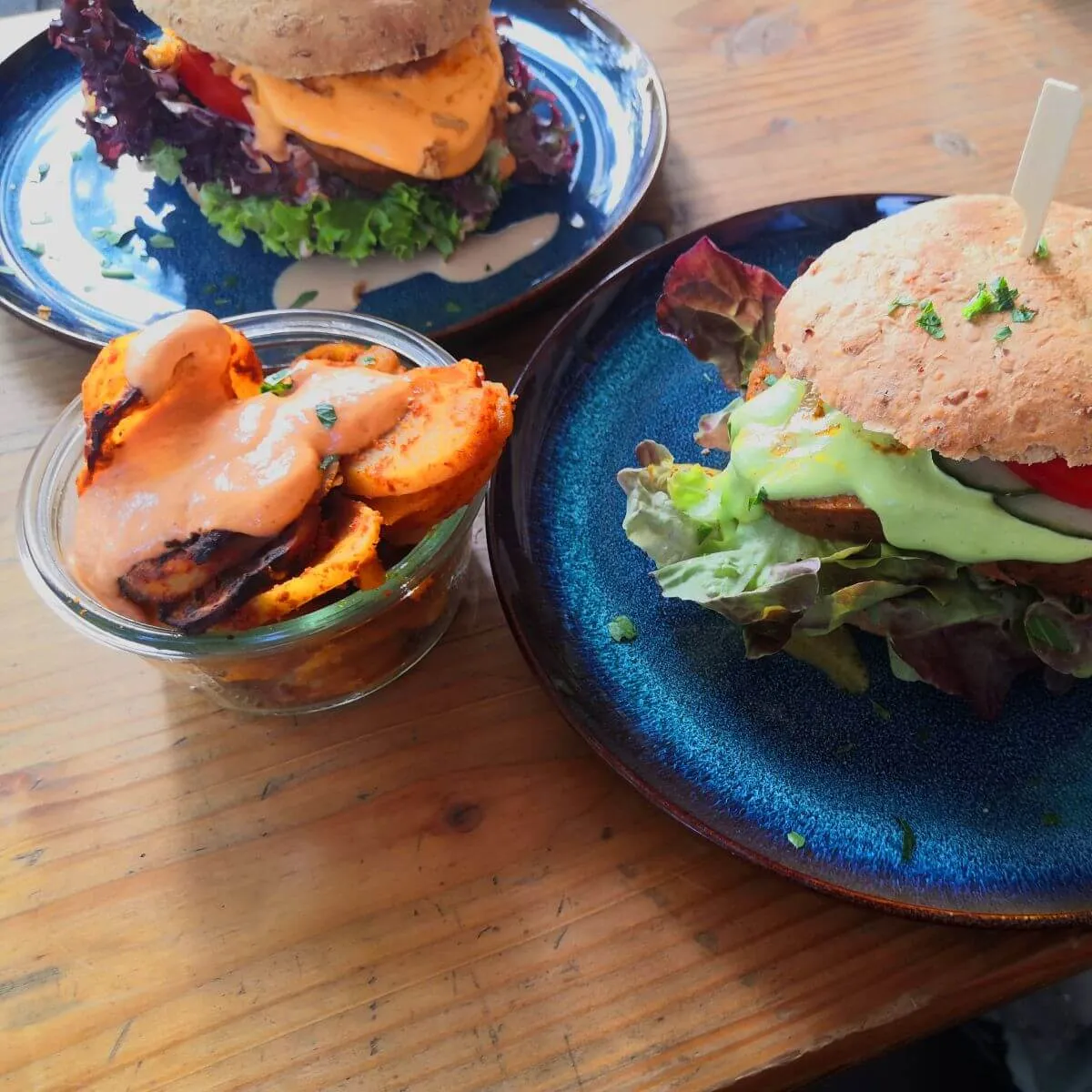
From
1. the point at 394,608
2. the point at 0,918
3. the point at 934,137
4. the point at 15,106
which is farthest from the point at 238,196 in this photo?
the point at 934,137

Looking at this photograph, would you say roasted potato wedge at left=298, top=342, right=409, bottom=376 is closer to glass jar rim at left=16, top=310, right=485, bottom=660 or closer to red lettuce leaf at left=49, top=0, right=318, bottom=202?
glass jar rim at left=16, top=310, right=485, bottom=660

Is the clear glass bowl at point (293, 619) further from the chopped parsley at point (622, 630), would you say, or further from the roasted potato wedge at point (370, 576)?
the chopped parsley at point (622, 630)

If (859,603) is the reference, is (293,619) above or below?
above

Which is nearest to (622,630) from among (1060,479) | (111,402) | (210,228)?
(1060,479)

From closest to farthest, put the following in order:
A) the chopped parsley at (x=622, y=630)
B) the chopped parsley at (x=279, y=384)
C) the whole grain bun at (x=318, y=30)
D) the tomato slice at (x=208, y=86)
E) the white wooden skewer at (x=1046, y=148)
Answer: the white wooden skewer at (x=1046, y=148) < the chopped parsley at (x=279, y=384) < the chopped parsley at (x=622, y=630) < the whole grain bun at (x=318, y=30) < the tomato slice at (x=208, y=86)

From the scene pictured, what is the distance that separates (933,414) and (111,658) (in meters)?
1.06

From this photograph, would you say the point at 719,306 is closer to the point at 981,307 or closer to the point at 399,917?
the point at 981,307

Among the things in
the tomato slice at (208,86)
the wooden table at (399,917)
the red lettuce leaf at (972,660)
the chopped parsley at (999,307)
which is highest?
the tomato slice at (208,86)

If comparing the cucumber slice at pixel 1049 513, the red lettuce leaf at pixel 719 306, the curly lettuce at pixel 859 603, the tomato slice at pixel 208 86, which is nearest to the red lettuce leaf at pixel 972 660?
the curly lettuce at pixel 859 603

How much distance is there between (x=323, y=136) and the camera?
171 cm

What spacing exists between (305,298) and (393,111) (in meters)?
0.36

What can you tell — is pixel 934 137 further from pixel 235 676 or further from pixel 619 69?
A: pixel 235 676

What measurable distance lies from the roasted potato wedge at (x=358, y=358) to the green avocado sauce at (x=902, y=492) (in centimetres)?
47

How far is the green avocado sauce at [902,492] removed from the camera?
1128 millimetres
